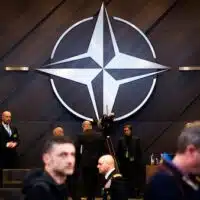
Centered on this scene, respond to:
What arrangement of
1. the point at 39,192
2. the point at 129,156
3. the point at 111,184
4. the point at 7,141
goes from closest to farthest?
the point at 39,192
the point at 111,184
the point at 7,141
the point at 129,156

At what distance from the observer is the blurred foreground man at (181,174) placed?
199cm

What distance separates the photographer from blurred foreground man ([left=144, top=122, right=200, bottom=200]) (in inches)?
78.4

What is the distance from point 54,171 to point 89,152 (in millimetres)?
6239

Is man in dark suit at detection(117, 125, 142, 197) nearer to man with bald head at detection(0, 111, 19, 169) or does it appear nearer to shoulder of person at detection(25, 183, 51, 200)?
man with bald head at detection(0, 111, 19, 169)

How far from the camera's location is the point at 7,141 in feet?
29.7

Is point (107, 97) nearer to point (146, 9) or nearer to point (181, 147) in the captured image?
point (146, 9)

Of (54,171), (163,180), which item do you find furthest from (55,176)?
(163,180)

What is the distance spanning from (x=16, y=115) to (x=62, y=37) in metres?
1.91

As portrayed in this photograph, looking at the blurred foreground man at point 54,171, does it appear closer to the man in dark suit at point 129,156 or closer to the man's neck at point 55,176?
the man's neck at point 55,176

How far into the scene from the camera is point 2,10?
10531 millimetres

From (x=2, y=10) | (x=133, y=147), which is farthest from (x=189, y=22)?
(x=2, y=10)

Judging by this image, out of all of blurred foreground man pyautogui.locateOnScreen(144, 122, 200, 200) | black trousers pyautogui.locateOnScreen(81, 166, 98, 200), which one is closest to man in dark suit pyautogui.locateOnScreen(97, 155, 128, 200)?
black trousers pyautogui.locateOnScreen(81, 166, 98, 200)

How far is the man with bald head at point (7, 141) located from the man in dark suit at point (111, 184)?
11.1 feet

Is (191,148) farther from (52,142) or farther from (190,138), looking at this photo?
(52,142)
